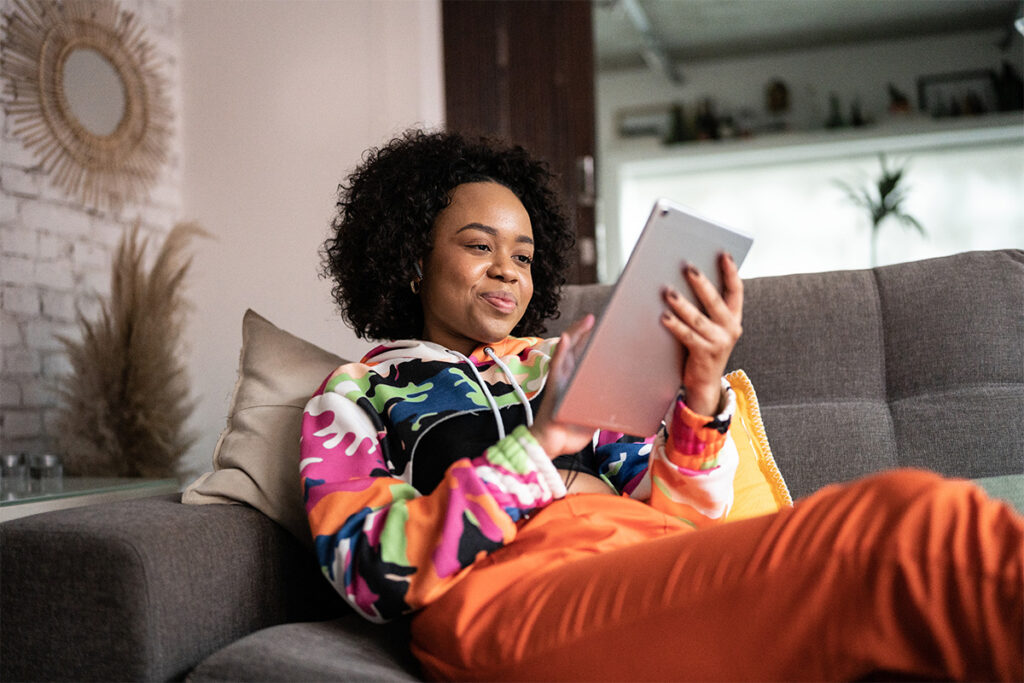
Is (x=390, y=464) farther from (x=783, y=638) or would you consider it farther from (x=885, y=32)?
(x=885, y=32)

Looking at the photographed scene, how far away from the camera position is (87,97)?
2715mm

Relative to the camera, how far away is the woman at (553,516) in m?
0.76

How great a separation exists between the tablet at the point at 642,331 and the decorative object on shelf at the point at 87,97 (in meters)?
2.17

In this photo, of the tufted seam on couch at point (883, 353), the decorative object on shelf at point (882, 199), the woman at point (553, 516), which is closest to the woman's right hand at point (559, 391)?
the woman at point (553, 516)

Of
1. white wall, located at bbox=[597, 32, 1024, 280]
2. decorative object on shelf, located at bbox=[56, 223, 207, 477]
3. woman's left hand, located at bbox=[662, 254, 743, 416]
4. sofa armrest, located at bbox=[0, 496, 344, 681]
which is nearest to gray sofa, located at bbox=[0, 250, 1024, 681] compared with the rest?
sofa armrest, located at bbox=[0, 496, 344, 681]

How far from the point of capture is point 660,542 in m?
0.96

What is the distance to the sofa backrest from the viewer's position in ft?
4.77

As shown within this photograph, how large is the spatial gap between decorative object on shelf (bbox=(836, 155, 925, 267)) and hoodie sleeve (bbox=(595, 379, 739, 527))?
5.82 m

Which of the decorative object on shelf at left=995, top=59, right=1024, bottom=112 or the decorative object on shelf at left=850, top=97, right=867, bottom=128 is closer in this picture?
the decorative object on shelf at left=995, top=59, right=1024, bottom=112

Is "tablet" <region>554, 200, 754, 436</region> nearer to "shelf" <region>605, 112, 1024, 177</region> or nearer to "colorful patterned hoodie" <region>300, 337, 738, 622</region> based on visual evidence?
"colorful patterned hoodie" <region>300, 337, 738, 622</region>

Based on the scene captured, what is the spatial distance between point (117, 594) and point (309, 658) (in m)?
0.24

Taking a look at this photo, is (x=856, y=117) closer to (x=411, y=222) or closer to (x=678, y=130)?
(x=678, y=130)

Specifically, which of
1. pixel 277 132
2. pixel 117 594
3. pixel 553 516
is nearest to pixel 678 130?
pixel 277 132

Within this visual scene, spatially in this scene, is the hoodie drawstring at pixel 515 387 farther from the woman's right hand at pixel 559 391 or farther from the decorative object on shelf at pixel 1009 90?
the decorative object on shelf at pixel 1009 90
